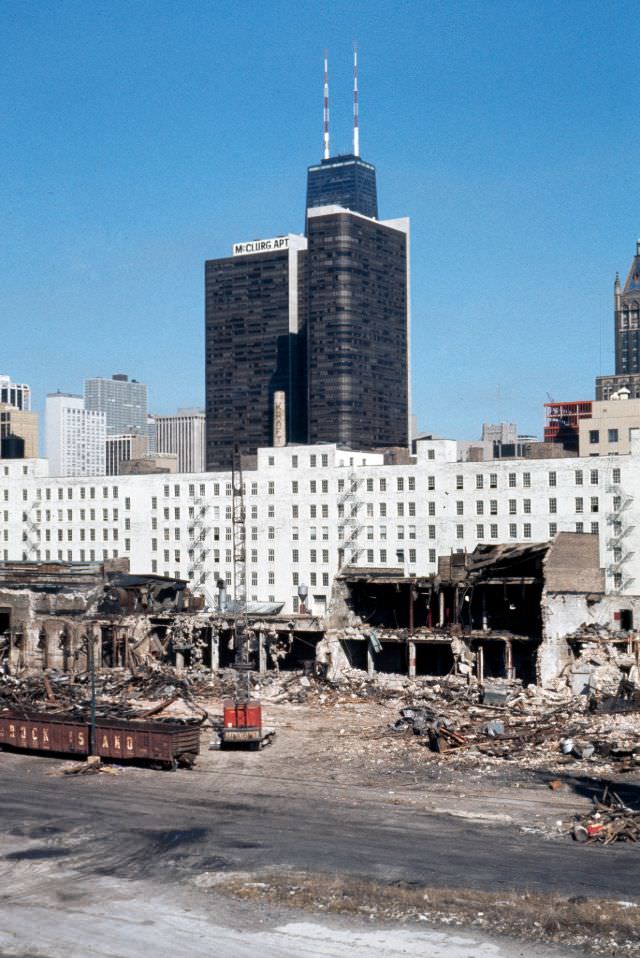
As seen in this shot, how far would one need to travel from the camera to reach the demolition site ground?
3238 cm

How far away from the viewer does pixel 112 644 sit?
8938 cm

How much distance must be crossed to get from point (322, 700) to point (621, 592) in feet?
197

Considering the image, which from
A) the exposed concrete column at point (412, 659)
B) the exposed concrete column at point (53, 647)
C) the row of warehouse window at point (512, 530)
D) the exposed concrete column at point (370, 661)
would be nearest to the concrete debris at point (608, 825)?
the exposed concrete column at point (412, 659)

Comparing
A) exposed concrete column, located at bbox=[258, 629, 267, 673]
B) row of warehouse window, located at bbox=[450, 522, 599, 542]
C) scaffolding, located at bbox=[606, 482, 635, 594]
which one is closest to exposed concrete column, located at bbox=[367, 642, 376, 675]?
exposed concrete column, located at bbox=[258, 629, 267, 673]

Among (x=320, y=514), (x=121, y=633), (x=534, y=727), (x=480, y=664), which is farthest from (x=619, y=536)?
(x=534, y=727)

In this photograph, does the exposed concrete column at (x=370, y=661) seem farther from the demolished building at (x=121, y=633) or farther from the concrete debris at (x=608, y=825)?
the concrete debris at (x=608, y=825)

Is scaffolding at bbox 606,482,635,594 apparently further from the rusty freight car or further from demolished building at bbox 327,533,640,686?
the rusty freight car

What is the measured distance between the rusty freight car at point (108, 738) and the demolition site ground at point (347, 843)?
0.75 metres

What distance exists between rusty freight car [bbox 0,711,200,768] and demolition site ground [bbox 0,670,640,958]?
749mm

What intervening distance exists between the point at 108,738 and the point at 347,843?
18411mm

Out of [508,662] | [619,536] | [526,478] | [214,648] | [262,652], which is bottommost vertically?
[508,662]

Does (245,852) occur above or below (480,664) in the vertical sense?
below

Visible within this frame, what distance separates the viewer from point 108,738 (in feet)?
183

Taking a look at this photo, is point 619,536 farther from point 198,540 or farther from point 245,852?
point 245,852
